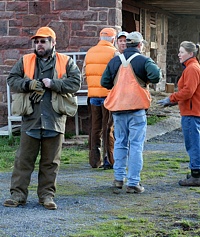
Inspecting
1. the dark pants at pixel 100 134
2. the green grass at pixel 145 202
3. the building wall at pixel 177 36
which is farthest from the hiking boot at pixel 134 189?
the building wall at pixel 177 36

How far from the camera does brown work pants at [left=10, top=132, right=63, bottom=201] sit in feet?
22.5

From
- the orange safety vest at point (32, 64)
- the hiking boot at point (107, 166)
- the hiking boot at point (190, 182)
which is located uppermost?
the orange safety vest at point (32, 64)

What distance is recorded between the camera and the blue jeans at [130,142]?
7.69 metres

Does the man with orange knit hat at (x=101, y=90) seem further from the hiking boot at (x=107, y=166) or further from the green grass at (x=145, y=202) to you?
the green grass at (x=145, y=202)

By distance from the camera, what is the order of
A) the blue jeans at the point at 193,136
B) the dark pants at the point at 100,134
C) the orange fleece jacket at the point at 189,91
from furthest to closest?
the dark pants at the point at 100,134 < the blue jeans at the point at 193,136 < the orange fleece jacket at the point at 189,91

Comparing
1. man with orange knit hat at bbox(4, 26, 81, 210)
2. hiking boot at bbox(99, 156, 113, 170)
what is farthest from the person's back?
hiking boot at bbox(99, 156, 113, 170)

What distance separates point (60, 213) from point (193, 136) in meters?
2.23

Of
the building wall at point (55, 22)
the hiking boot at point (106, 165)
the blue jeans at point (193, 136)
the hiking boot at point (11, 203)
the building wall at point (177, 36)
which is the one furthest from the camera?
the building wall at point (177, 36)

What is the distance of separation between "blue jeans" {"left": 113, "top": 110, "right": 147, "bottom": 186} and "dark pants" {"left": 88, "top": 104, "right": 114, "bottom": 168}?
1.21 metres

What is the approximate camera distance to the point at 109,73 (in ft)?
25.8

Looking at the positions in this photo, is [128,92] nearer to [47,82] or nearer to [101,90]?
[47,82]

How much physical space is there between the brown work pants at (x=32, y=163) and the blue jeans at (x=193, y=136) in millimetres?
1819

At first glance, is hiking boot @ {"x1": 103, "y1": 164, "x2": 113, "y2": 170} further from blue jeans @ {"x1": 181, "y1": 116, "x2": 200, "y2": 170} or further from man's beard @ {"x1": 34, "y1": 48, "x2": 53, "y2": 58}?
man's beard @ {"x1": 34, "y1": 48, "x2": 53, "y2": 58}

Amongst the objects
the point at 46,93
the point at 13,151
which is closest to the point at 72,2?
the point at 13,151
